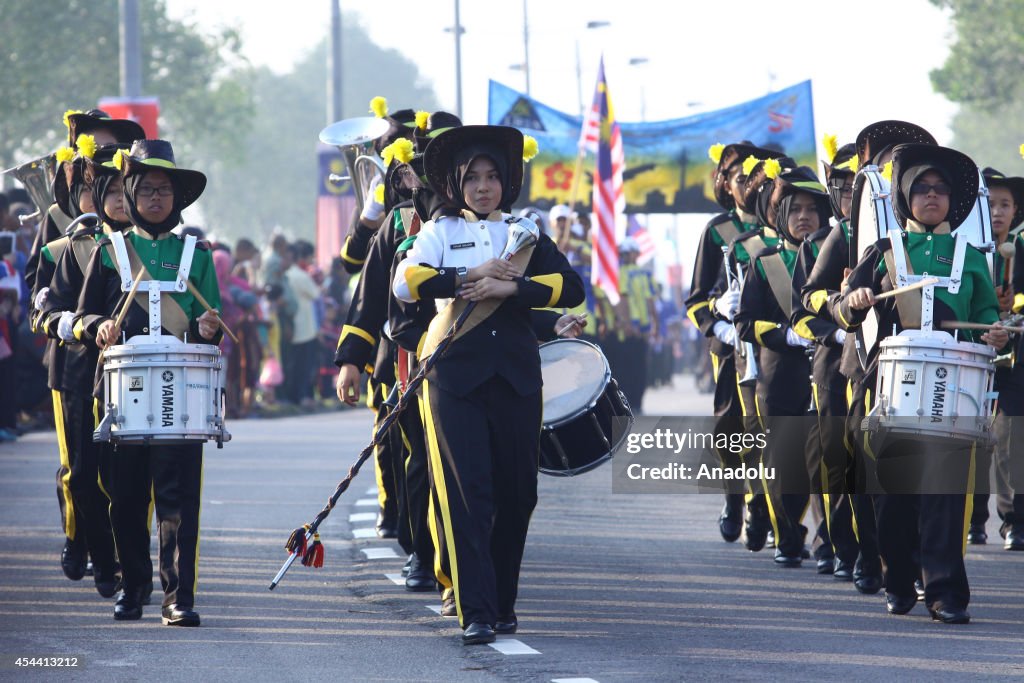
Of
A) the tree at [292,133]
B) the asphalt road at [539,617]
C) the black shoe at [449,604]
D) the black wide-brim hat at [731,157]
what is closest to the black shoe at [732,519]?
the asphalt road at [539,617]

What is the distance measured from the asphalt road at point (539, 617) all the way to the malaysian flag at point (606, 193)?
6.92 m

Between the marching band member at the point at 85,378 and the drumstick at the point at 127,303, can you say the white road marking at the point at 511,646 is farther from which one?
the marching band member at the point at 85,378

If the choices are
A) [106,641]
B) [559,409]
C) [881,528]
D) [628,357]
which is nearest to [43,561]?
[106,641]

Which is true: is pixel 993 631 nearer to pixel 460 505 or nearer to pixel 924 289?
pixel 924 289

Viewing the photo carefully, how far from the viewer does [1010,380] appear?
42.0ft

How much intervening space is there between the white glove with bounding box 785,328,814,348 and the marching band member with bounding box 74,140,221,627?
11.6 ft

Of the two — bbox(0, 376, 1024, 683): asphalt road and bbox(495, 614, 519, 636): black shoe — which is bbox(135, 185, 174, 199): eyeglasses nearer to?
bbox(0, 376, 1024, 683): asphalt road

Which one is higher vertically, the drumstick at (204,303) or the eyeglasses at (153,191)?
the eyeglasses at (153,191)

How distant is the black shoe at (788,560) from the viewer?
1191cm

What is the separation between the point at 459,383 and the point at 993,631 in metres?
2.64

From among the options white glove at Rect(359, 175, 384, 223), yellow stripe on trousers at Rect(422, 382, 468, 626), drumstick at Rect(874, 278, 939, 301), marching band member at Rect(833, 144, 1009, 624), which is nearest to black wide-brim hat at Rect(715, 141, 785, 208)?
white glove at Rect(359, 175, 384, 223)

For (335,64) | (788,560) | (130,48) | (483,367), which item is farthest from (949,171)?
(335,64)

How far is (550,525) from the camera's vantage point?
1402 cm

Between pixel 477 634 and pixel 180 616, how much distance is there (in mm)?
1477
